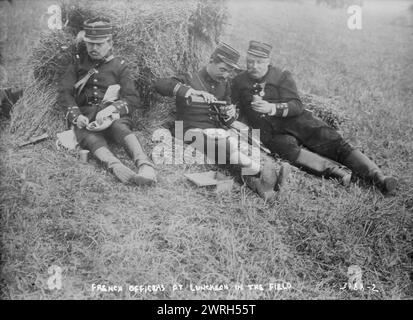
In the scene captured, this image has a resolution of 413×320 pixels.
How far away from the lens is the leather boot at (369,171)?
3.30m

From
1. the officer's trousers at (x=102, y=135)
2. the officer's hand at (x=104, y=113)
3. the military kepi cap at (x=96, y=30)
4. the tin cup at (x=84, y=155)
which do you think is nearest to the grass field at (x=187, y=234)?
the tin cup at (x=84, y=155)

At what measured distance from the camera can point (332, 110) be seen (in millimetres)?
4176

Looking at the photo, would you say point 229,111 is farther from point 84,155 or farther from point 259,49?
point 84,155

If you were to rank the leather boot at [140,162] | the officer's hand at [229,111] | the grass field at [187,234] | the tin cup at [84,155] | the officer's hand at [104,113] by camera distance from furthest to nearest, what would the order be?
1. the officer's hand at [229,111]
2. the officer's hand at [104,113]
3. the tin cup at [84,155]
4. the leather boot at [140,162]
5. the grass field at [187,234]

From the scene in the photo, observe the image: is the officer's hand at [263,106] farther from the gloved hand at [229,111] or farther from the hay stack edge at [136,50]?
the hay stack edge at [136,50]

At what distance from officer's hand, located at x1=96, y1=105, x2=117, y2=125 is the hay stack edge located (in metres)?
0.39

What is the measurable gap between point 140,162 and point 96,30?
118cm

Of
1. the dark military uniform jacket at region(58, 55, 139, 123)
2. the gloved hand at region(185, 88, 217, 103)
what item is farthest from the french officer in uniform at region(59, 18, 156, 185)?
the gloved hand at region(185, 88, 217, 103)

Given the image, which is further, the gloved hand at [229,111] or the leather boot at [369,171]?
the gloved hand at [229,111]

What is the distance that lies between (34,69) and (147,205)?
177cm

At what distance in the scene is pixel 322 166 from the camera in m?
3.54

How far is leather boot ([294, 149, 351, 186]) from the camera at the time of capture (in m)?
3.45

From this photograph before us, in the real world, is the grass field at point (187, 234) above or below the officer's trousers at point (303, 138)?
below

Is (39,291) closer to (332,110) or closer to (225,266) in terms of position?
(225,266)
